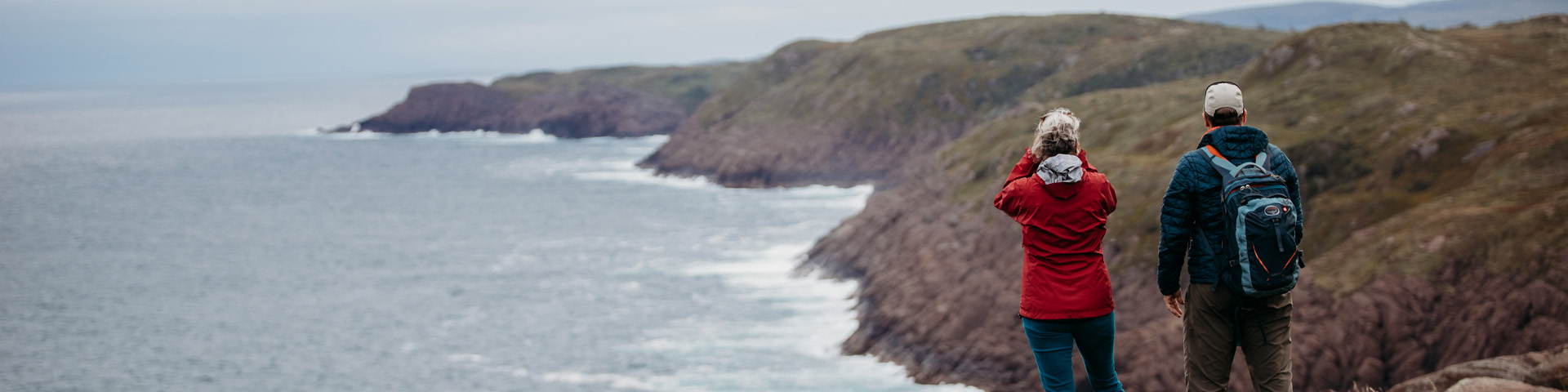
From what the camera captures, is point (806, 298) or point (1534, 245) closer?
point (1534, 245)

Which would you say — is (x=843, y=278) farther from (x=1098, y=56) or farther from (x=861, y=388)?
(x=1098, y=56)

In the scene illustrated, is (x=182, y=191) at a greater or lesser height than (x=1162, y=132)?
lesser

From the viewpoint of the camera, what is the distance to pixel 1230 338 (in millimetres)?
9516

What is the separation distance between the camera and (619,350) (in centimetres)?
4700

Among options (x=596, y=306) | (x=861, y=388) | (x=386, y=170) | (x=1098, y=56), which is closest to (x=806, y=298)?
(x=596, y=306)

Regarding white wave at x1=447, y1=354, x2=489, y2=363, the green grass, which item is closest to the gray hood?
the green grass

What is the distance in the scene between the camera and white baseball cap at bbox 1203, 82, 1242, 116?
921 centimetres

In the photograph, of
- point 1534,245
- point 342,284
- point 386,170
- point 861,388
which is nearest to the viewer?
point 1534,245

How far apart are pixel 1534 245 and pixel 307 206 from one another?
392 ft

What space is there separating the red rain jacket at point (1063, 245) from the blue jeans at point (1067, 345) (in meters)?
0.11

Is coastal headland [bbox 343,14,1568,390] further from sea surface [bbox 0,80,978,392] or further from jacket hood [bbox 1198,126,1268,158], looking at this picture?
jacket hood [bbox 1198,126,1268,158]

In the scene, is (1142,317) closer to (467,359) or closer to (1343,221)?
(1343,221)

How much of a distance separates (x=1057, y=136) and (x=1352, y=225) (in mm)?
28461

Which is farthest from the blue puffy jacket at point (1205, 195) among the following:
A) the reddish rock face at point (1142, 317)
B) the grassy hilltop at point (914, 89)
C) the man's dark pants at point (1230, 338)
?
the grassy hilltop at point (914, 89)
